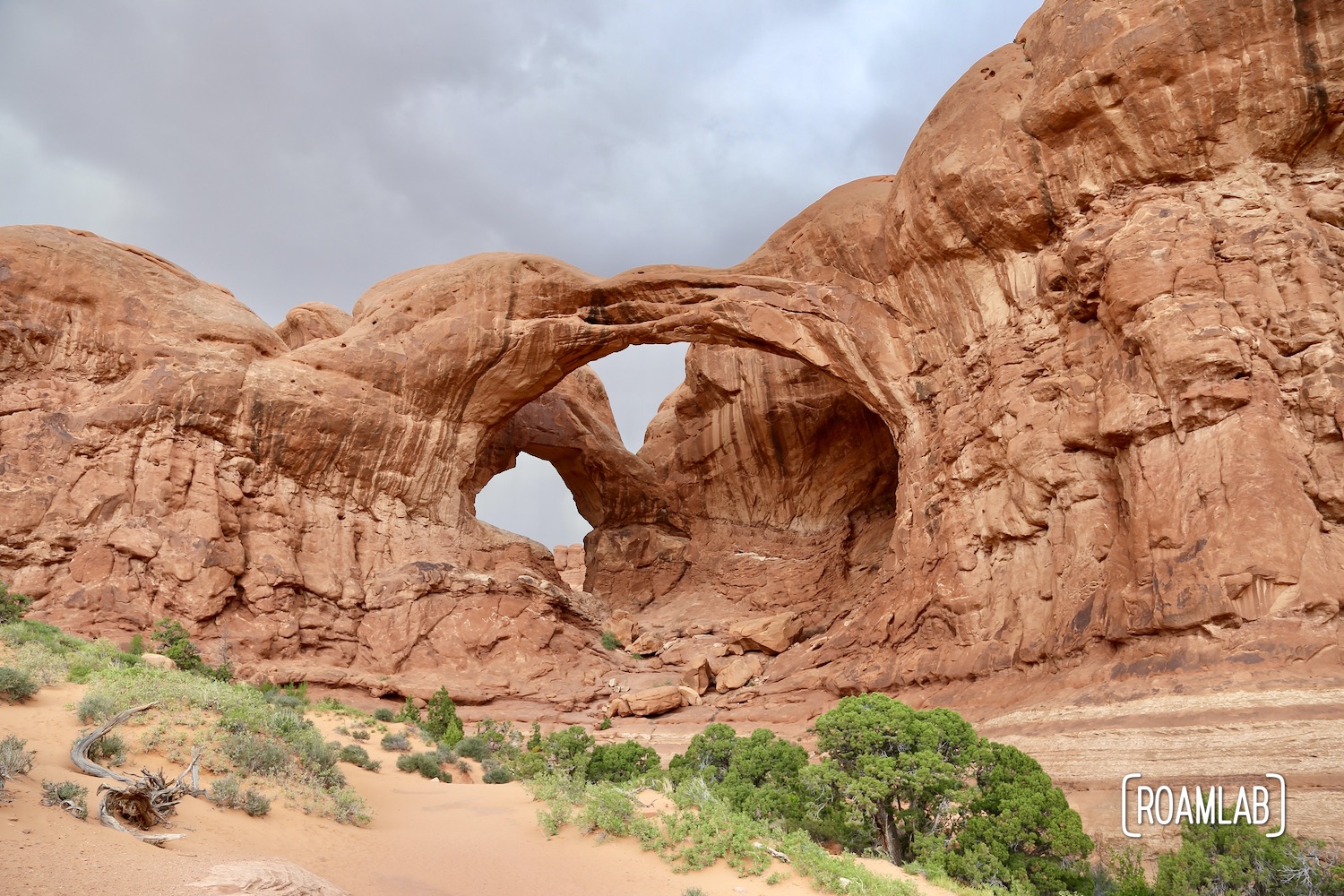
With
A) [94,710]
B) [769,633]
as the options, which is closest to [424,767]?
[94,710]

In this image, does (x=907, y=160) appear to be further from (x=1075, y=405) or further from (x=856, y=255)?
(x=1075, y=405)

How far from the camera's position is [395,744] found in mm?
16484

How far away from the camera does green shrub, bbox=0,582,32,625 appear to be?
17219 millimetres

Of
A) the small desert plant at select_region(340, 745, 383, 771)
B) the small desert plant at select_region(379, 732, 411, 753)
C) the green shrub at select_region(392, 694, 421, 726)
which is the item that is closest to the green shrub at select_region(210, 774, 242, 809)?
the small desert plant at select_region(340, 745, 383, 771)

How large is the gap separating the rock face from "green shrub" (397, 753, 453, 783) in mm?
7780

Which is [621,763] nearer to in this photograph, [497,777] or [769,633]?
[497,777]

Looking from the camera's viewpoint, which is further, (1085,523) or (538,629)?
(538,629)

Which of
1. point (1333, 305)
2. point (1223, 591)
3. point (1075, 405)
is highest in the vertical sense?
point (1333, 305)

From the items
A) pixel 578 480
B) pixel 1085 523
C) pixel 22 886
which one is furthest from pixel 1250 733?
pixel 578 480

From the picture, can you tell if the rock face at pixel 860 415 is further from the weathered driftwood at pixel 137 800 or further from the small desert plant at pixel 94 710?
the weathered driftwood at pixel 137 800

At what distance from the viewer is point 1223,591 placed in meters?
13.4

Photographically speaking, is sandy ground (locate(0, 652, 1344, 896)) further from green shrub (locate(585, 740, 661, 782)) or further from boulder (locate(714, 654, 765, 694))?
boulder (locate(714, 654, 765, 694))

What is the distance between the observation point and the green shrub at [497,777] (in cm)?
1527

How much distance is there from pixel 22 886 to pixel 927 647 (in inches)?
671
